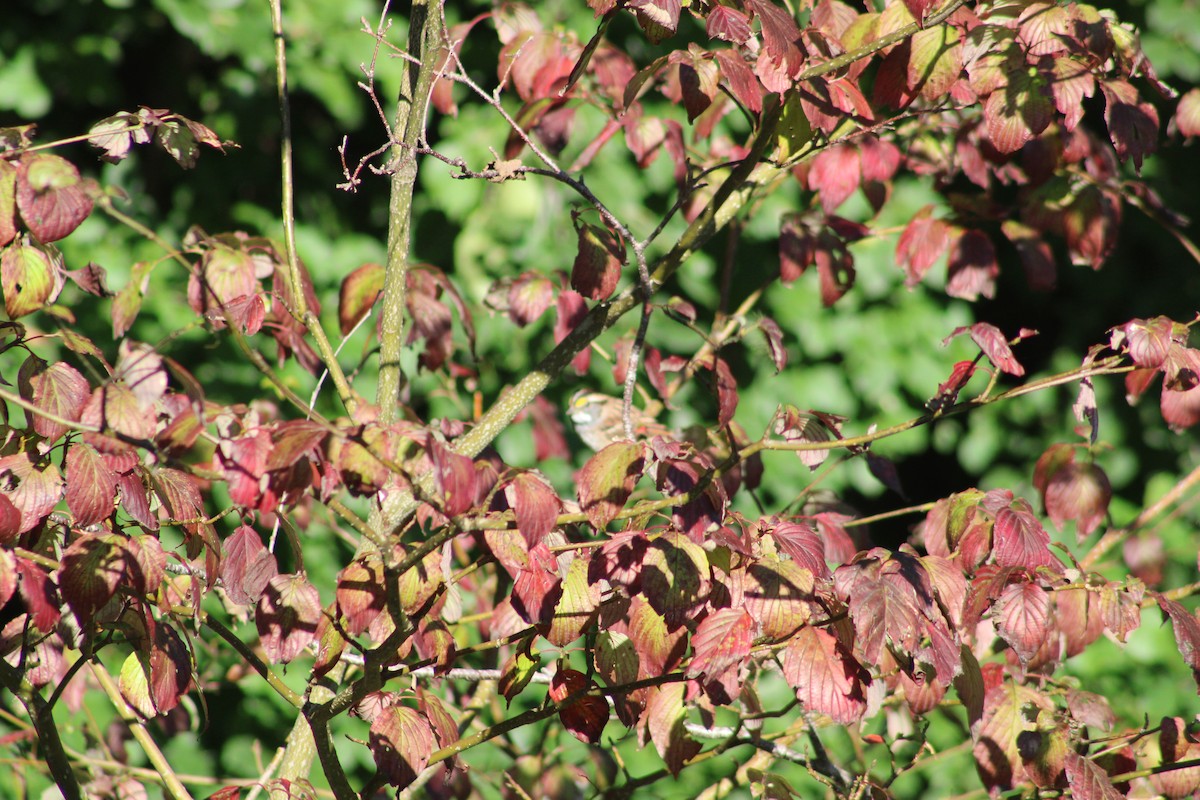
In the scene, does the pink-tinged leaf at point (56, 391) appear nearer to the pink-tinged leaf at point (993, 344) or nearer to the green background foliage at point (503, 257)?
the pink-tinged leaf at point (993, 344)

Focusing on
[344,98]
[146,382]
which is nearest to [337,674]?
[146,382]

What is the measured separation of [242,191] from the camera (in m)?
3.20

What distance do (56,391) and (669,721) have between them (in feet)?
3.01

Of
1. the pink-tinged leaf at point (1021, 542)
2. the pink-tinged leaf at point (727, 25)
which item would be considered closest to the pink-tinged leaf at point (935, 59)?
the pink-tinged leaf at point (727, 25)

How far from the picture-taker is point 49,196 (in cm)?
117

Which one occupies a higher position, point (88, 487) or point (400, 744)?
point (88, 487)

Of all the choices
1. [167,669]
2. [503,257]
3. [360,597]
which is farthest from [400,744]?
[503,257]

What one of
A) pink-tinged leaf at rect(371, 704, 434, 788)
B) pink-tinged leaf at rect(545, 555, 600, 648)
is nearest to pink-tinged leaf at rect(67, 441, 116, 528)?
pink-tinged leaf at rect(371, 704, 434, 788)

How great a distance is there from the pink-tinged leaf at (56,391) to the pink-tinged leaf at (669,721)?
847mm

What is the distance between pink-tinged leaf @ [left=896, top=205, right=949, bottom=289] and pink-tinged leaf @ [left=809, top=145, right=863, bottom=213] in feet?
0.86

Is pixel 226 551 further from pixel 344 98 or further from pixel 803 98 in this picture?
pixel 344 98

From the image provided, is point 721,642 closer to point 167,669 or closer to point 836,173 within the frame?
point 167,669

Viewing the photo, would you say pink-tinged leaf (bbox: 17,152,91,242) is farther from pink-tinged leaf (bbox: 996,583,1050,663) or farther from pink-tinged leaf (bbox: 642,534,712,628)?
pink-tinged leaf (bbox: 996,583,1050,663)

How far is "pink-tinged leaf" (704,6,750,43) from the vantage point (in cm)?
125
